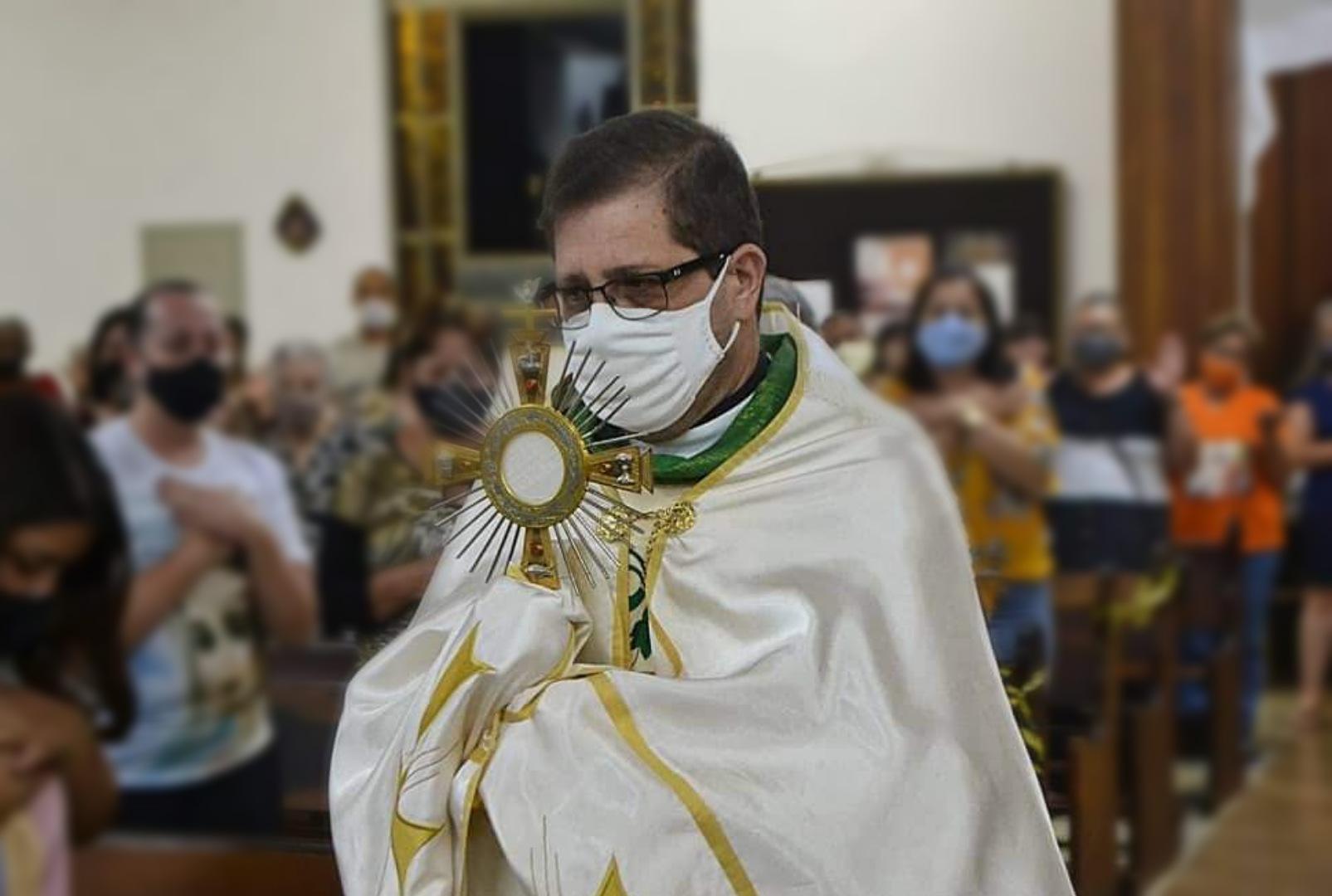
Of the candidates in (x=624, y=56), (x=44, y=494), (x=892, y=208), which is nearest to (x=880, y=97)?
(x=892, y=208)

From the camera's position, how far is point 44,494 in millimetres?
4371

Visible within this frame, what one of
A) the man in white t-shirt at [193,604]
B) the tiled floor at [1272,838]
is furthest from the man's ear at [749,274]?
the tiled floor at [1272,838]

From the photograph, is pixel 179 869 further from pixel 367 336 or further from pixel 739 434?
pixel 367 336

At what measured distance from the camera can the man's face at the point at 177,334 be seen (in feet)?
15.1

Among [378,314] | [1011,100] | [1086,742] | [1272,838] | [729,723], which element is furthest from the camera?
[1011,100]

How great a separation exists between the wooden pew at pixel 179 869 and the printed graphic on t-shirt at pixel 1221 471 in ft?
16.4

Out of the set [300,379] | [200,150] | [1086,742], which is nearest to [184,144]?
[200,150]

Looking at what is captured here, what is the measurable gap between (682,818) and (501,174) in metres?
8.46

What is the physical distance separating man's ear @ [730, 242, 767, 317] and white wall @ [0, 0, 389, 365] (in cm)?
829

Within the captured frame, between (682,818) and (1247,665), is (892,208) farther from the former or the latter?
(682,818)

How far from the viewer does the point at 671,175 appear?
187 cm

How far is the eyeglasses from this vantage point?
187cm

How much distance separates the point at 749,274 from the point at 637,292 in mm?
111

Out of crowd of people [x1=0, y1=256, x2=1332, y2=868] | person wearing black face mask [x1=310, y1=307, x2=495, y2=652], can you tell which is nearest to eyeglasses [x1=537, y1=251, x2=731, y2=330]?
person wearing black face mask [x1=310, y1=307, x2=495, y2=652]
